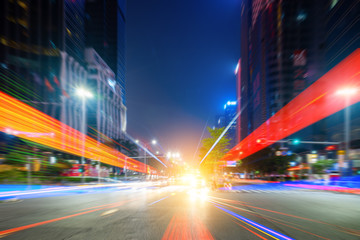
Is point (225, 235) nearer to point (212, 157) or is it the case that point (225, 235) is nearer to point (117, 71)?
point (212, 157)

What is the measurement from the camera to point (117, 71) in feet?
401

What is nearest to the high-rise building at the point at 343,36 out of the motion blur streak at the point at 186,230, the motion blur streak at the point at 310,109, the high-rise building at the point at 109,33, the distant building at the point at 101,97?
the motion blur streak at the point at 310,109

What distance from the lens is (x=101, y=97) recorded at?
3994 inches

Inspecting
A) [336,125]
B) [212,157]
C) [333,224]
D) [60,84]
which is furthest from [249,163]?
[333,224]

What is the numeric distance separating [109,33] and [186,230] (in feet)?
419

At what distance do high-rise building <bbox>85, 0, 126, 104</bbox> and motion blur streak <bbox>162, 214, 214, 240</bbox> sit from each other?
10971 centimetres

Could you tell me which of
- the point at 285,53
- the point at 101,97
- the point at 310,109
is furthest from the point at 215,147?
the point at 285,53

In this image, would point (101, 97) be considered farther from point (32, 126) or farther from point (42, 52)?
point (32, 126)

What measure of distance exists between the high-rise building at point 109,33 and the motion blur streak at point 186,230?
4319 inches

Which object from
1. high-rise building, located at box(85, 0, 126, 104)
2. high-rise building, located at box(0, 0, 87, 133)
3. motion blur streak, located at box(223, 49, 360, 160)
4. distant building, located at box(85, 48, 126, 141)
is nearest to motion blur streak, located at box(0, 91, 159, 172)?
high-rise building, located at box(0, 0, 87, 133)

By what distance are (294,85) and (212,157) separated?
6352cm

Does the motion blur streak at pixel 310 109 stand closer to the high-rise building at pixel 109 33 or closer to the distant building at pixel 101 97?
the distant building at pixel 101 97

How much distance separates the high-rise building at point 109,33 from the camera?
110 m

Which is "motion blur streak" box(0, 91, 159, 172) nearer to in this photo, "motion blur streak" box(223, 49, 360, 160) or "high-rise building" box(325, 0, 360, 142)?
"motion blur streak" box(223, 49, 360, 160)
